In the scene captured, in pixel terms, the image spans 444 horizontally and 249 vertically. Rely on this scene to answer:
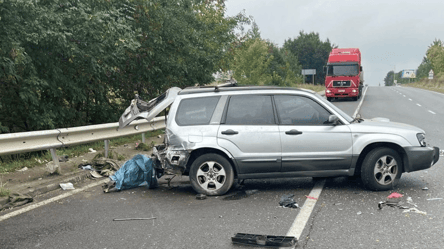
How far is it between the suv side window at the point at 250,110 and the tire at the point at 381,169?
1.52m

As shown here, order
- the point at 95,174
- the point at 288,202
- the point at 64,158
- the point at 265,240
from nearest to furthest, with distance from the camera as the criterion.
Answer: the point at 265,240 < the point at 288,202 < the point at 95,174 < the point at 64,158

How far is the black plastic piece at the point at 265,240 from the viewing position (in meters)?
4.27

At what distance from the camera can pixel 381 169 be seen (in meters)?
6.37

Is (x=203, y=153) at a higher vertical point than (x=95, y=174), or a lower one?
higher

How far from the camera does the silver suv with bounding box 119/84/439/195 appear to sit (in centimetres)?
638

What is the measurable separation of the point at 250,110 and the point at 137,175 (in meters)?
2.21

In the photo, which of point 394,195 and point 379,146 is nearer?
point 394,195

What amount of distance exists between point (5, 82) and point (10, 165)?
230 cm

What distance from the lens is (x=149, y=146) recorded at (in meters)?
11.2

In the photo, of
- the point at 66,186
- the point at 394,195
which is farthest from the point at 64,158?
the point at 394,195

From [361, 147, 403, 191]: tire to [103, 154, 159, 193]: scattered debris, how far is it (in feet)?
11.0

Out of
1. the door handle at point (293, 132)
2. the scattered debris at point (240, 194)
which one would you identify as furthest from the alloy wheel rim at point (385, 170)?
the scattered debris at point (240, 194)

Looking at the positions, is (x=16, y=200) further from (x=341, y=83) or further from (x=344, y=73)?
(x=344, y=73)

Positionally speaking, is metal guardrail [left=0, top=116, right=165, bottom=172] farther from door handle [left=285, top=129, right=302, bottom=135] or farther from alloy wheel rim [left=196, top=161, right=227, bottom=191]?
door handle [left=285, top=129, right=302, bottom=135]
